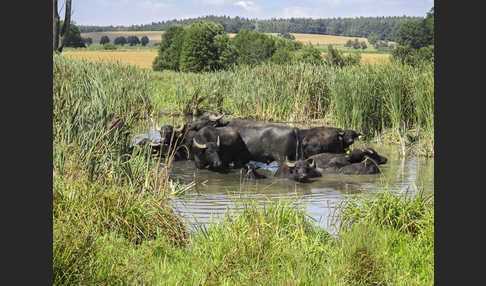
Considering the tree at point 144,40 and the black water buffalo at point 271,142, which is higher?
the tree at point 144,40

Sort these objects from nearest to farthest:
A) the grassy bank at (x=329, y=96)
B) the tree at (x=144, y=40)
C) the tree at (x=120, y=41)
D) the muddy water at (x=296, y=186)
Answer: the muddy water at (x=296, y=186) → the grassy bank at (x=329, y=96) → the tree at (x=120, y=41) → the tree at (x=144, y=40)

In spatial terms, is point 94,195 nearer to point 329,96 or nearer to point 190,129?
point 190,129

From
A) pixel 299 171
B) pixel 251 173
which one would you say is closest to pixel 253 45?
pixel 251 173

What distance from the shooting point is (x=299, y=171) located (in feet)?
35.8

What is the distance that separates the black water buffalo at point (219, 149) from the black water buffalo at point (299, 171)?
57.8 inches

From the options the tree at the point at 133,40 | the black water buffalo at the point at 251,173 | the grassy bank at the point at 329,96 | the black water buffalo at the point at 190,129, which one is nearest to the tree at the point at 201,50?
the grassy bank at the point at 329,96

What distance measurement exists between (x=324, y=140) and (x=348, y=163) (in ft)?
4.70

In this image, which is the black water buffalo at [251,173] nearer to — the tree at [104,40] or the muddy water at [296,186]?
the muddy water at [296,186]

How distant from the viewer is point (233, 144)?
13.0 metres

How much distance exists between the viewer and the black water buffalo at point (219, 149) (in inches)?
487
